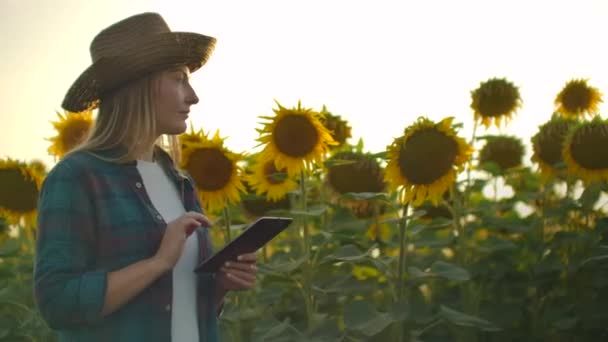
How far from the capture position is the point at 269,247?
4.92 meters

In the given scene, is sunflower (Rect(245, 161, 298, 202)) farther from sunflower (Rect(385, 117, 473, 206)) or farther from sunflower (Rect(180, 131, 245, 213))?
sunflower (Rect(385, 117, 473, 206))

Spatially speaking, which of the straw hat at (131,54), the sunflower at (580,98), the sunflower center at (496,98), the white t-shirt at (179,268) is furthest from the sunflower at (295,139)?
the sunflower at (580,98)

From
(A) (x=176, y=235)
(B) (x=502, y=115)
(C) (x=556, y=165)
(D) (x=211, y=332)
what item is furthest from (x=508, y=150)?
(A) (x=176, y=235)

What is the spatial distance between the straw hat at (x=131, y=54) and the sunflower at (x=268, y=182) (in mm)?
1471

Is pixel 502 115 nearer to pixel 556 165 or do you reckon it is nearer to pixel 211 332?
pixel 556 165

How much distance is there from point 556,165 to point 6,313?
3.32 m

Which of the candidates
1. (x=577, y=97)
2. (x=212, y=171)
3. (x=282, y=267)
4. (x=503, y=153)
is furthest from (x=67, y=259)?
(x=577, y=97)

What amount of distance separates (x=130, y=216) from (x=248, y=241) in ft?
1.10

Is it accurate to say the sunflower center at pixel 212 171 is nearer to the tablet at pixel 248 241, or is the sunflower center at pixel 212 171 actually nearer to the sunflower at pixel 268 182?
the sunflower at pixel 268 182

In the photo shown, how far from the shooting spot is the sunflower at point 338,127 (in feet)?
14.2

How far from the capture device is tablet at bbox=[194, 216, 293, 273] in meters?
2.29

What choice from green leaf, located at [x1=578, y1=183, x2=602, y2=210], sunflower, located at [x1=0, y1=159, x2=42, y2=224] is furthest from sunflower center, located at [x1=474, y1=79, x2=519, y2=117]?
sunflower, located at [x1=0, y1=159, x2=42, y2=224]

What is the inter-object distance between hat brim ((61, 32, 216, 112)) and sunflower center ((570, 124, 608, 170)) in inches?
104

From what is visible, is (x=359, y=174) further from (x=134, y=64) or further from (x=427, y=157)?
(x=134, y=64)
